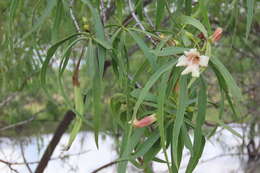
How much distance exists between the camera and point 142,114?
696 mm

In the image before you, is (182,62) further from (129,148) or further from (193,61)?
(129,148)

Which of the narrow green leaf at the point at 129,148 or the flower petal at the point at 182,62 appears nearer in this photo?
the flower petal at the point at 182,62

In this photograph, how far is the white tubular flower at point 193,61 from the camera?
1.59 ft

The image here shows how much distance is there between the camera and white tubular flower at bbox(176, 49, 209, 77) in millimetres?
486

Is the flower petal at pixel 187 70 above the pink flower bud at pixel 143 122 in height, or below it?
above

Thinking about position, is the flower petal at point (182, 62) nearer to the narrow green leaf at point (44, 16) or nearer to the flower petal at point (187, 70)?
the flower petal at point (187, 70)

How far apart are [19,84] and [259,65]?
4.22ft

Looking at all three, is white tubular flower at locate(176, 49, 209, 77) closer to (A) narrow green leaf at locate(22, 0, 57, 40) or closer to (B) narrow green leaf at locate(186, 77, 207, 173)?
(B) narrow green leaf at locate(186, 77, 207, 173)

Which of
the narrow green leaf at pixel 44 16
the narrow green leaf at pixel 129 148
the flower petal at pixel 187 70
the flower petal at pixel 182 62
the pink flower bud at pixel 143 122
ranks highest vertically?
the narrow green leaf at pixel 44 16

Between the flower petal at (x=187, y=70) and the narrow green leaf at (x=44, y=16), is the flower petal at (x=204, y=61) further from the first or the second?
the narrow green leaf at (x=44, y=16)

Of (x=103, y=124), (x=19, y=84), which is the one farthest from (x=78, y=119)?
(x=103, y=124)

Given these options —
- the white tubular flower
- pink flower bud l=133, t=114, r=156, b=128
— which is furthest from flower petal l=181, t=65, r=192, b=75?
pink flower bud l=133, t=114, r=156, b=128

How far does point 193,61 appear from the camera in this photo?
1.61 ft

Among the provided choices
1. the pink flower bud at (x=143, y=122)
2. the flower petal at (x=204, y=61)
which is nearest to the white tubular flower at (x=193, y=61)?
the flower petal at (x=204, y=61)
